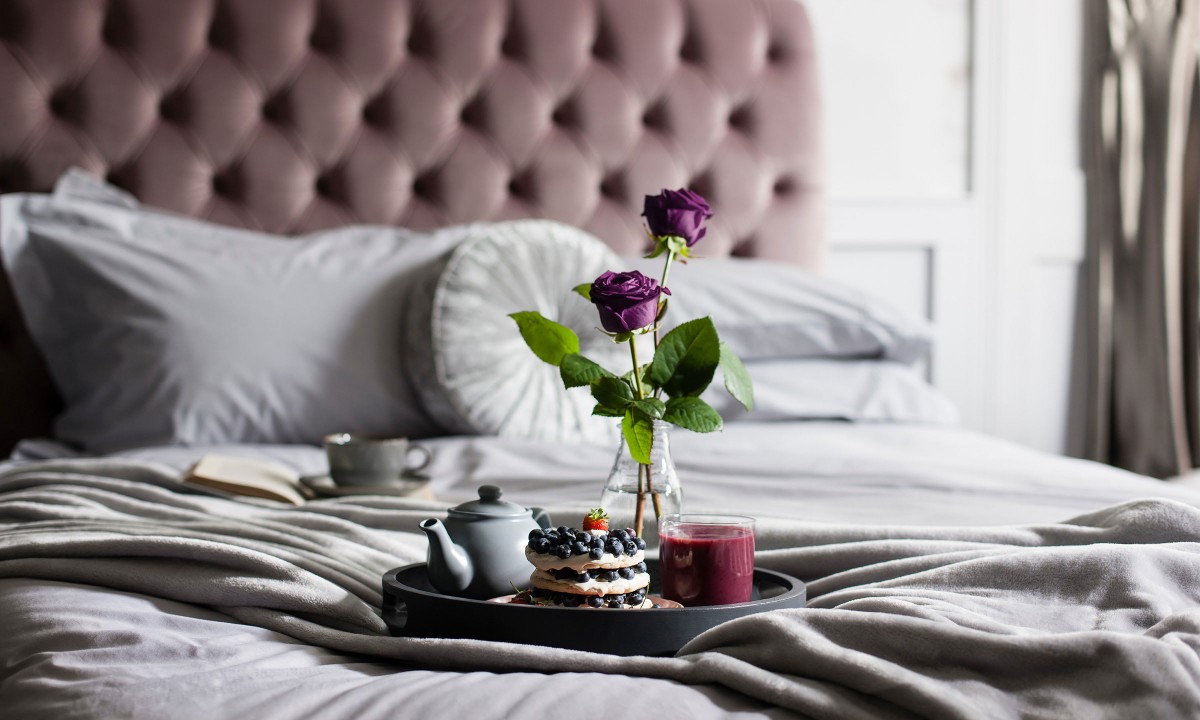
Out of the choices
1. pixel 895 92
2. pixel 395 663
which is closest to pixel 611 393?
pixel 395 663

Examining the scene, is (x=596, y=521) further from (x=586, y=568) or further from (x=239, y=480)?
(x=239, y=480)

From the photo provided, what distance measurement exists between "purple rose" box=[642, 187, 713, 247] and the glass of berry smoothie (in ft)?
0.74

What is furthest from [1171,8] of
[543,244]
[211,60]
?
[211,60]

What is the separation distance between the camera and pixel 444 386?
1880mm

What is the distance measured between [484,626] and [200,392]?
117 cm

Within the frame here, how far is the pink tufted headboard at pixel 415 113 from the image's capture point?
221 centimetres

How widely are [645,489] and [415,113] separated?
1.62 meters

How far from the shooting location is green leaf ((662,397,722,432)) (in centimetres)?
87

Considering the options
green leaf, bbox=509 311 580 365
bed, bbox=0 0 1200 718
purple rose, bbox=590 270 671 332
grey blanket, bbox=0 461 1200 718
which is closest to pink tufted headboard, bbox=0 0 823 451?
bed, bbox=0 0 1200 718

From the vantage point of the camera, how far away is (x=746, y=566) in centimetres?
84

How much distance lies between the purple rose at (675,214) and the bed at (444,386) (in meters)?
0.29

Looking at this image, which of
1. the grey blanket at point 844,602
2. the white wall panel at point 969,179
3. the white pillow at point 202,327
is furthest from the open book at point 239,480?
the white wall panel at point 969,179

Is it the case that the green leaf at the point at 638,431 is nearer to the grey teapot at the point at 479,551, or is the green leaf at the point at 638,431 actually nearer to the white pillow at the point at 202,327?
the grey teapot at the point at 479,551

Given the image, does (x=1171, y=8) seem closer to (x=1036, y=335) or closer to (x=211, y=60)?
(x=1036, y=335)
